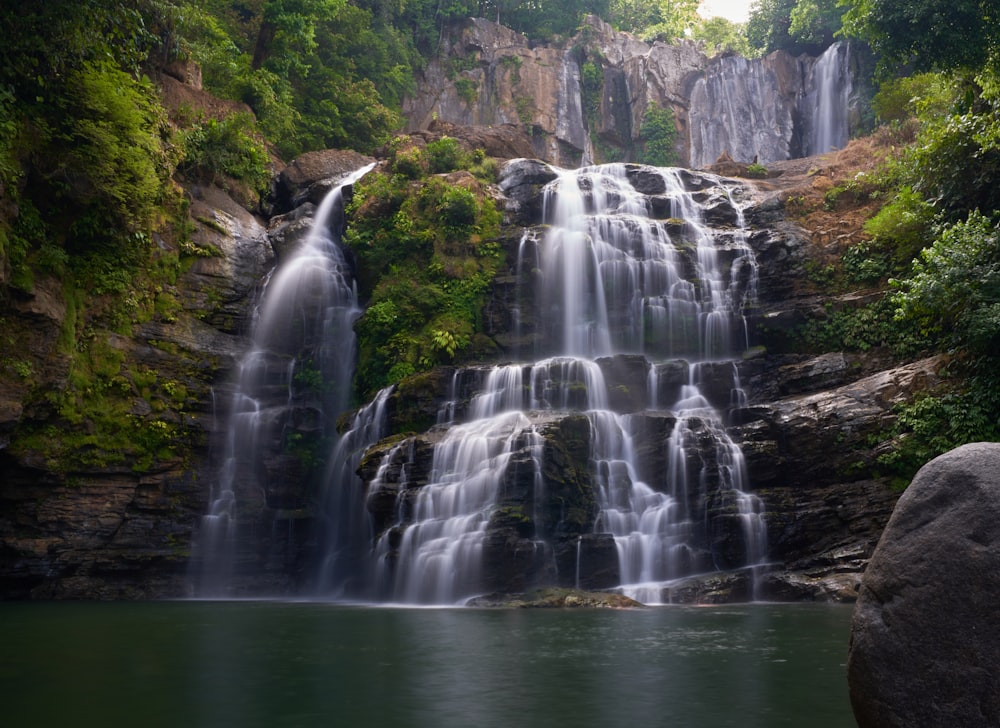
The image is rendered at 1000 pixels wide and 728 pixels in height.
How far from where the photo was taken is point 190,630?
11.3 m

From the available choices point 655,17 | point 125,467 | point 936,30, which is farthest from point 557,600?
point 655,17

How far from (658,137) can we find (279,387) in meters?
29.6

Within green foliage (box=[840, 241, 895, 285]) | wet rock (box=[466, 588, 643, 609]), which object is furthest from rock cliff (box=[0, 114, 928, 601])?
green foliage (box=[840, 241, 895, 285])

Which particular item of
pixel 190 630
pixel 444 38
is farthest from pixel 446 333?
pixel 444 38

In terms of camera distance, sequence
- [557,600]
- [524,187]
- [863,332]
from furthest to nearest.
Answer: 1. [524,187]
2. [863,332]
3. [557,600]

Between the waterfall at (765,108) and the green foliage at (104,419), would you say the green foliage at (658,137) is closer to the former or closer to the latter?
the waterfall at (765,108)

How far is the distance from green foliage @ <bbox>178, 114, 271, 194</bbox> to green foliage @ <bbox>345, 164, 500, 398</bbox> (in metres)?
3.60

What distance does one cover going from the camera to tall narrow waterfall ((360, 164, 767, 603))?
15.0 meters

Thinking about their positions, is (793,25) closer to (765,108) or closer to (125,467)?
(765,108)

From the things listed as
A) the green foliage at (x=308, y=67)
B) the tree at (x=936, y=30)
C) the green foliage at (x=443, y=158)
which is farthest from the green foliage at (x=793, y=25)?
the tree at (x=936, y=30)

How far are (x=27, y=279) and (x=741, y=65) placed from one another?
3815 centimetres

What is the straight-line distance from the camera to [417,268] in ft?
77.0

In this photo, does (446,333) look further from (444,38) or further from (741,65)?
(741,65)

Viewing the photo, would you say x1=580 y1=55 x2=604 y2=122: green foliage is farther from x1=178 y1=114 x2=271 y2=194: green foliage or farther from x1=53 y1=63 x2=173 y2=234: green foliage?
x1=53 y1=63 x2=173 y2=234: green foliage
